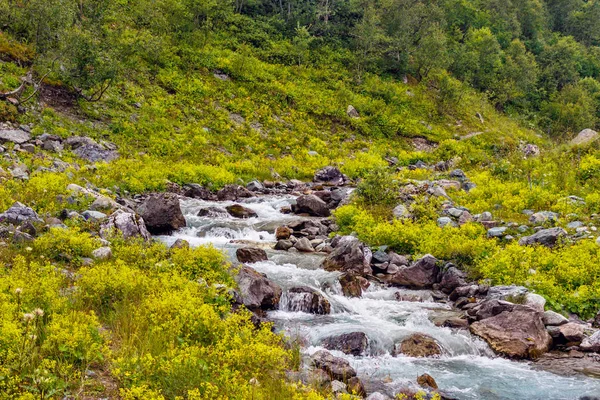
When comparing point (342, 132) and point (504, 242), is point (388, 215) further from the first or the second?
point (342, 132)

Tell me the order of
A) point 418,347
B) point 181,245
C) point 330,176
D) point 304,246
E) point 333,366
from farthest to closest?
1. point 330,176
2. point 304,246
3. point 181,245
4. point 418,347
5. point 333,366

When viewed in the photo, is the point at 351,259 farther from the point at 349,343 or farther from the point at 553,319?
the point at 553,319

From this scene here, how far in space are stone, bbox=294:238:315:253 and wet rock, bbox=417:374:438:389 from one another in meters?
7.41

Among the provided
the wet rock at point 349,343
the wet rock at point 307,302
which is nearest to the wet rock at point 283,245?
the wet rock at point 307,302

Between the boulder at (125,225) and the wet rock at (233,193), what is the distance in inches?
339

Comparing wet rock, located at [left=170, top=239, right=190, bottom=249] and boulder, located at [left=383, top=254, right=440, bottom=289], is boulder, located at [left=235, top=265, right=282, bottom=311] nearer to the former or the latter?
wet rock, located at [left=170, top=239, right=190, bottom=249]

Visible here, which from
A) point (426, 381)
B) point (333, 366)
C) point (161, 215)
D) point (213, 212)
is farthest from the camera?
point (213, 212)

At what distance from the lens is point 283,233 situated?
16156 mm

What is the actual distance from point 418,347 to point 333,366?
2.34 m

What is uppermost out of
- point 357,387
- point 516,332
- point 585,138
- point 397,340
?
point 357,387

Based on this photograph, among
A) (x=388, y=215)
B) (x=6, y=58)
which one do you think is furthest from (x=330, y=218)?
(x=6, y=58)

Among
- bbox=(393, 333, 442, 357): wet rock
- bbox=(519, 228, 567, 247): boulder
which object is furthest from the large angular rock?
bbox=(519, 228, 567, 247): boulder

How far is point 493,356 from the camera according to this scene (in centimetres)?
915

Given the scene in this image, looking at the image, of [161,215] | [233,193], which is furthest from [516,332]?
[233,193]
